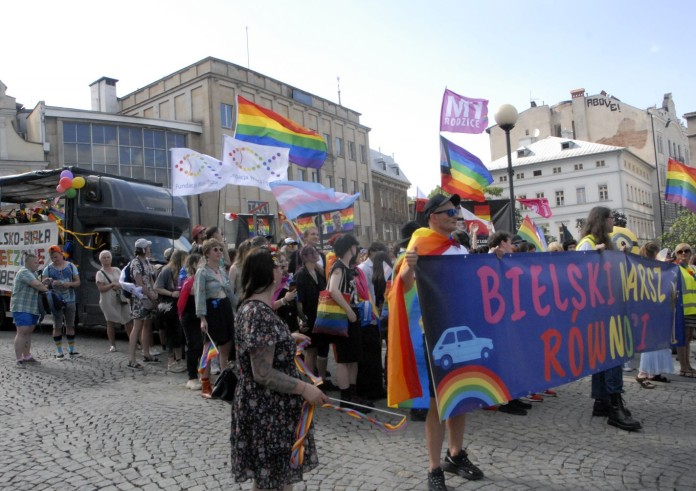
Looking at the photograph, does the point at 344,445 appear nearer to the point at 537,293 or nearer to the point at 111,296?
the point at 537,293

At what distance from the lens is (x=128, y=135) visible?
35250 millimetres

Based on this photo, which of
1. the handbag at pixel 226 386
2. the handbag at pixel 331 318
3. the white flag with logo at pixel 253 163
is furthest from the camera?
the white flag with logo at pixel 253 163

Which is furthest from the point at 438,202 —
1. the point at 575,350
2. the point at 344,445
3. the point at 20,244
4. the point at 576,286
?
the point at 20,244

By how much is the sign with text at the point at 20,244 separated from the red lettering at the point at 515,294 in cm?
1033

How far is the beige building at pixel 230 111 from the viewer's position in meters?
38.2

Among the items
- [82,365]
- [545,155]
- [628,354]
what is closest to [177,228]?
[82,365]

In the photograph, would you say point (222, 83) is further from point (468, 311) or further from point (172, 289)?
point (468, 311)

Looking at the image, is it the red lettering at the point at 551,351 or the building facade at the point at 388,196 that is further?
the building facade at the point at 388,196

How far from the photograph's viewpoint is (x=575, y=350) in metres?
4.49

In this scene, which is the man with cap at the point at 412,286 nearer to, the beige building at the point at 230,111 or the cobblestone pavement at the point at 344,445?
the cobblestone pavement at the point at 344,445

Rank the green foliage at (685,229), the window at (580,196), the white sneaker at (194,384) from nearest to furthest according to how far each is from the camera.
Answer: the white sneaker at (194,384)
the green foliage at (685,229)
the window at (580,196)

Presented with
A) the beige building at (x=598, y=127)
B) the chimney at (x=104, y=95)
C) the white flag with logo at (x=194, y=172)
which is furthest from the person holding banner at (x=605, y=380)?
the beige building at (x=598, y=127)

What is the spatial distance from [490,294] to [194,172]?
715 centimetres

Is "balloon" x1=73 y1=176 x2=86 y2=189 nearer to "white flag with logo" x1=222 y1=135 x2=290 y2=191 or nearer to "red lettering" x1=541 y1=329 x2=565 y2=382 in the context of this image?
"white flag with logo" x1=222 y1=135 x2=290 y2=191
